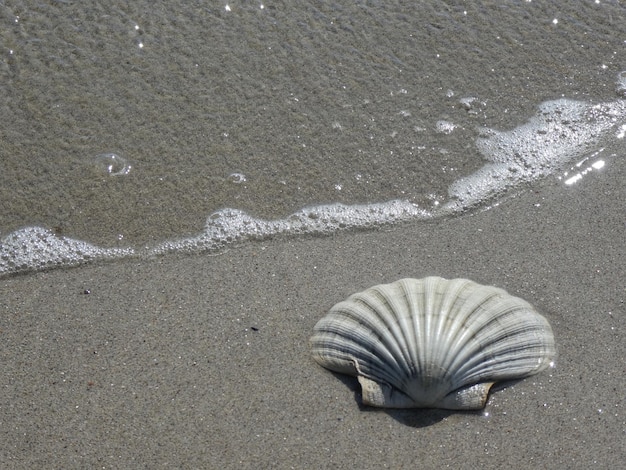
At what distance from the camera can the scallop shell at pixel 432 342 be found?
325 centimetres

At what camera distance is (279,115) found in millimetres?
4219

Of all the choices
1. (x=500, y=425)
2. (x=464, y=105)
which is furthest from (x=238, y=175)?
(x=500, y=425)

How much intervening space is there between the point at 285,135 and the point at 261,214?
518 mm

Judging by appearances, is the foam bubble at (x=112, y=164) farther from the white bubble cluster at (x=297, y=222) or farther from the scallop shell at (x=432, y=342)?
the scallop shell at (x=432, y=342)

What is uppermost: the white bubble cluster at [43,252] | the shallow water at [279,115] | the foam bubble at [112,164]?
the shallow water at [279,115]

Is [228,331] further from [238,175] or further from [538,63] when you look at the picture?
[538,63]

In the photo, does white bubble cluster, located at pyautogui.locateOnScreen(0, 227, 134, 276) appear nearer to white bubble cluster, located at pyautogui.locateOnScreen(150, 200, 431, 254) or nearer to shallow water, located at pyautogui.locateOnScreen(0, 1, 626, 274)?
shallow water, located at pyautogui.locateOnScreen(0, 1, 626, 274)

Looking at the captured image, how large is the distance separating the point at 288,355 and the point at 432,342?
655 mm

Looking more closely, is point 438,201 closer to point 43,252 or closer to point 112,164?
point 112,164

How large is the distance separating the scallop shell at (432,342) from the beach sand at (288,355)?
0.24ft

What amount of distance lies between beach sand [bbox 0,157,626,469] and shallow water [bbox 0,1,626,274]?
17cm

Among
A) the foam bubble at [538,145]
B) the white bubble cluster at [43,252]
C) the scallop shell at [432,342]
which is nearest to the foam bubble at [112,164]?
the white bubble cluster at [43,252]

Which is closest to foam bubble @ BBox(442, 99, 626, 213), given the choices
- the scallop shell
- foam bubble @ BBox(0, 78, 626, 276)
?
foam bubble @ BBox(0, 78, 626, 276)

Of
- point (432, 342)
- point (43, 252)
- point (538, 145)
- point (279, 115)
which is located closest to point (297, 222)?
point (279, 115)
